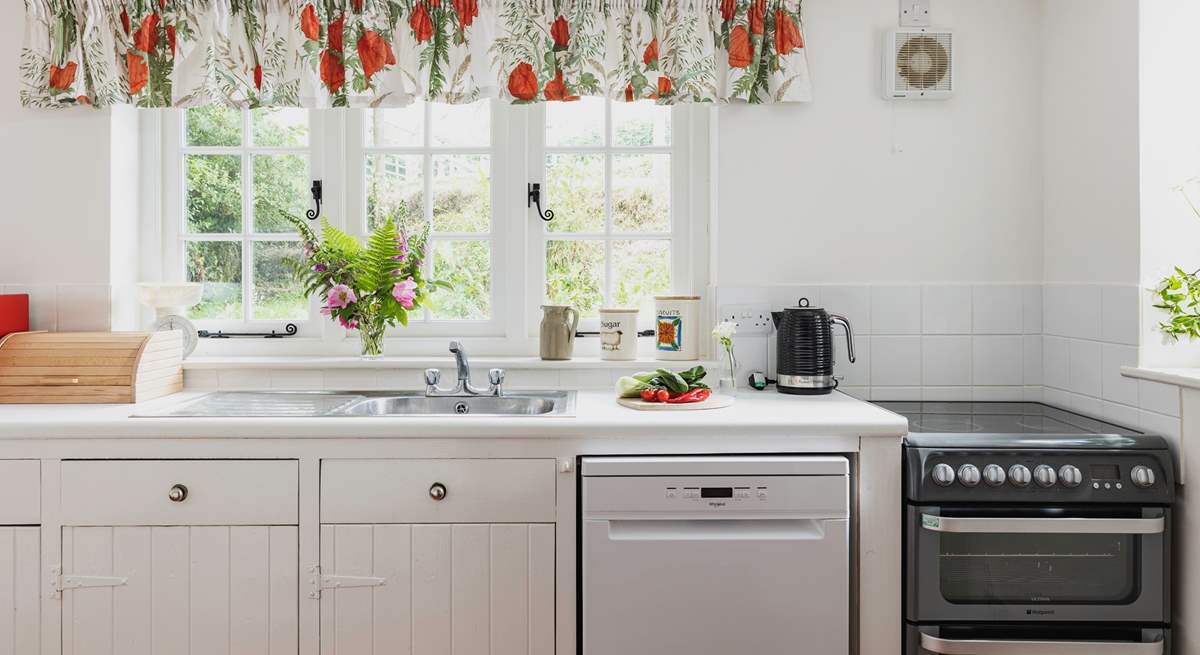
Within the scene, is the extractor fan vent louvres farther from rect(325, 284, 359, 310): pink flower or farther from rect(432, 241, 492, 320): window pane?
rect(325, 284, 359, 310): pink flower

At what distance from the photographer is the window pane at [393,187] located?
267 cm

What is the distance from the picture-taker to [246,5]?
2.45 m

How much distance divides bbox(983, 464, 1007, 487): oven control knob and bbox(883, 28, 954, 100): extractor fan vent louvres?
1255 millimetres

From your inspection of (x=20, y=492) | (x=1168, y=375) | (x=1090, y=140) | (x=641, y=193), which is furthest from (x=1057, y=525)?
(x=20, y=492)

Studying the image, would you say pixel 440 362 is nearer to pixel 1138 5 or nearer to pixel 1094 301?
pixel 1094 301

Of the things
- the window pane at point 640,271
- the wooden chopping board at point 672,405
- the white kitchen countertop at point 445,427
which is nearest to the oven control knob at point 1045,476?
the white kitchen countertop at point 445,427

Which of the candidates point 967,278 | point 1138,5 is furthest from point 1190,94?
point 967,278

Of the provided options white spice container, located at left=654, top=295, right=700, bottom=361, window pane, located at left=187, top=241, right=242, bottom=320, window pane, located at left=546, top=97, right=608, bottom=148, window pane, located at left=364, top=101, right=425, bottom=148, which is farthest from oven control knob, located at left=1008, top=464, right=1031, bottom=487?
window pane, located at left=187, top=241, right=242, bottom=320

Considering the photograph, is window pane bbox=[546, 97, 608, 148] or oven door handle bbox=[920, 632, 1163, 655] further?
window pane bbox=[546, 97, 608, 148]

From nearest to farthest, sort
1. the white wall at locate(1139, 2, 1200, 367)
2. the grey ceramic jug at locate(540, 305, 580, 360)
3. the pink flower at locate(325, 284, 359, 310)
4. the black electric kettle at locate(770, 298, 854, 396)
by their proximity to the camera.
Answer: the white wall at locate(1139, 2, 1200, 367) → the black electric kettle at locate(770, 298, 854, 396) → the pink flower at locate(325, 284, 359, 310) → the grey ceramic jug at locate(540, 305, 580, 360)

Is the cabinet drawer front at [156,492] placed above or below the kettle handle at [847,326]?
below

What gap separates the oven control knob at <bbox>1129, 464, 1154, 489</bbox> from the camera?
1.79 meters

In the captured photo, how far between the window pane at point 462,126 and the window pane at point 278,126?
46cm

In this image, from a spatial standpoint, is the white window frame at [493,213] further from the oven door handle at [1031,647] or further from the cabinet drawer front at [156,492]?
the oven door handle at [1031,647]
